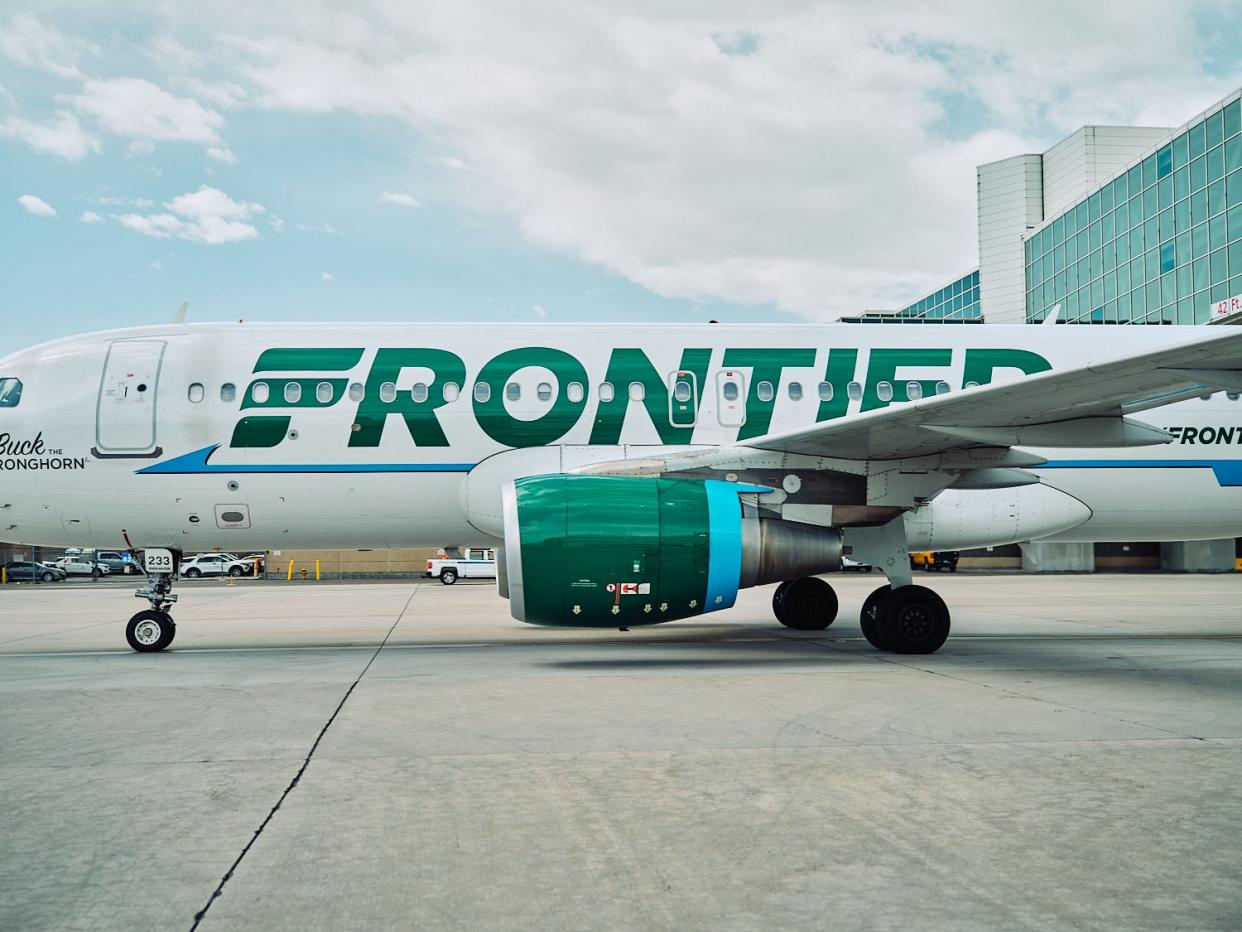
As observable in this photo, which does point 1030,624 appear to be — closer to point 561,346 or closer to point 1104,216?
point 561,346

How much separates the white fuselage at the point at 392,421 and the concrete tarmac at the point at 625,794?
6.81ft

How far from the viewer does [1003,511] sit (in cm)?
1095

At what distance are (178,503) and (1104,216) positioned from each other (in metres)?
50.8

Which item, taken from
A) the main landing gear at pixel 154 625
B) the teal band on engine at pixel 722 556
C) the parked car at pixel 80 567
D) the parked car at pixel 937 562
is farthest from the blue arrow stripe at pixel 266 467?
the parked car at pixel 80 567

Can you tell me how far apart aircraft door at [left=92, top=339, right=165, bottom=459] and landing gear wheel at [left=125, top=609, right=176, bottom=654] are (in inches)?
73.5

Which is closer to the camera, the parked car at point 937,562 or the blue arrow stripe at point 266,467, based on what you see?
the blue arrow stripe at point 266,467

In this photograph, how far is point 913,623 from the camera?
969cm

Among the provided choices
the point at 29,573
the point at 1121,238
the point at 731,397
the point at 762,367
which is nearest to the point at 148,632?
the point at 731,397

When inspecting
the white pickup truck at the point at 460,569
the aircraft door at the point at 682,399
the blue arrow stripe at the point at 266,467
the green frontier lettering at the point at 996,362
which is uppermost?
the green frontier lettering at the point at 996,362

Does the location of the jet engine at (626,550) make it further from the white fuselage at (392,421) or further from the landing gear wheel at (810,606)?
the landing gear wheel at (810,606)

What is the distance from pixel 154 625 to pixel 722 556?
262 inches

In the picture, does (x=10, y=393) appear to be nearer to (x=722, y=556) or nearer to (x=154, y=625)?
(x=154, y=625)

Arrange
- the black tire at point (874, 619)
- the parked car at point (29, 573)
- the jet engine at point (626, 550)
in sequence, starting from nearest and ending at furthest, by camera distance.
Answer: the jet engine at point (626, 550)
the black tire at point (874, 619)
the parked car at point (29, 573)

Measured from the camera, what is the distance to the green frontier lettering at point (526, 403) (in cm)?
1076
